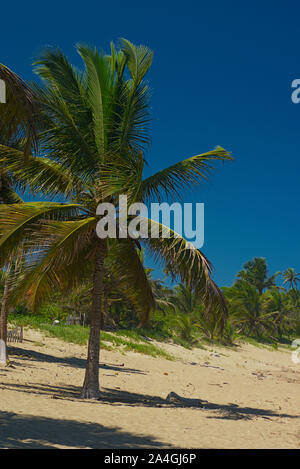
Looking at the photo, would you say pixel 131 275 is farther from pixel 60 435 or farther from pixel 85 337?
pixel 85 337

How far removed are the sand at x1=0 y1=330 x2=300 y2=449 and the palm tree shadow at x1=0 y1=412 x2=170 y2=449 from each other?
1 cm

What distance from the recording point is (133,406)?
29.5 feet

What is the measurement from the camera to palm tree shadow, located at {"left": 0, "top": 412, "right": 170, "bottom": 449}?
5.25 meters

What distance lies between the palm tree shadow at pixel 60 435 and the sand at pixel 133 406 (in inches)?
0.5

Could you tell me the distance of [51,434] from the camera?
5.76 metres

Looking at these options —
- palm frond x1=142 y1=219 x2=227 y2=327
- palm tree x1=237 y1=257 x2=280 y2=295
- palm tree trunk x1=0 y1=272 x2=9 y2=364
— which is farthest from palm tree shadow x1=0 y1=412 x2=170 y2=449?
palm tree x1=237 y1=257 x2=280 y2=295

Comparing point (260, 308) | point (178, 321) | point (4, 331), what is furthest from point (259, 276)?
point (4, 331)

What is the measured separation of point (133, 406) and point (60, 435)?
345 cm

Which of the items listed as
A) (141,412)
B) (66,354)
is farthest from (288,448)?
(66,354)

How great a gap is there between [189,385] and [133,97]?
10.1 meters

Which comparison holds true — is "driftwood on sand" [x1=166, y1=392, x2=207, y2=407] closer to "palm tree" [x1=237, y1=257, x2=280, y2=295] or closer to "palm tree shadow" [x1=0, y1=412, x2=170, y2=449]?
"palm tree shadow" [x1=0, y1=412, x2=170, y2=449]

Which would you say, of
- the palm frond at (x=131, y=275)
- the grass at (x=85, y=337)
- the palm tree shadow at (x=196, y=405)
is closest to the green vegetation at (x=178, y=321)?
the grass at (x=85, y=337)

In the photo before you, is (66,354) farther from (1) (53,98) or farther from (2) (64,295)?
(1) (53,98)

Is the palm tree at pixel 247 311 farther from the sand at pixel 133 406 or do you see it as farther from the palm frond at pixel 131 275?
the palm frond at pixel 131 275
